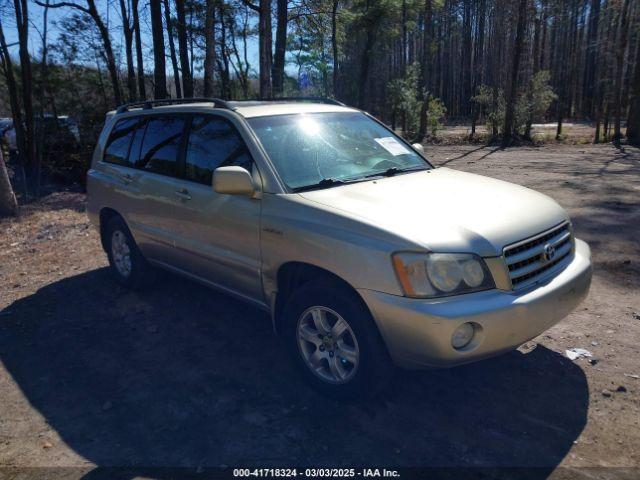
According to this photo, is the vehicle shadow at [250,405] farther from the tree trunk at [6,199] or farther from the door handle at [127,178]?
the tree trunk at [6,199]

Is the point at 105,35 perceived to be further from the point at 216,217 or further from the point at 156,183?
the point at 216,217

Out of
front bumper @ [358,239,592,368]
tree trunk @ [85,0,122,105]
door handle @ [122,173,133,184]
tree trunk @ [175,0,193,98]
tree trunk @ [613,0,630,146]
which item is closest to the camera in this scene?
front bumper @ [358,239,592,368]

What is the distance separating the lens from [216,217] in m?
3.98

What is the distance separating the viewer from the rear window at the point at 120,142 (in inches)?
210

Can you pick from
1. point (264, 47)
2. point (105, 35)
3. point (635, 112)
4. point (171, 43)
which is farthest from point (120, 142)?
point (635, 112)

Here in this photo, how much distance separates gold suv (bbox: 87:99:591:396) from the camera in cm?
289

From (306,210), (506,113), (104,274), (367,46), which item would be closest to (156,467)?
(306,210)

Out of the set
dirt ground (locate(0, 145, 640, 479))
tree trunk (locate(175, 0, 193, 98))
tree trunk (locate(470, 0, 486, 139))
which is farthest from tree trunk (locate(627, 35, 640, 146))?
tree trunk (locate(470, 0, 486, 139))

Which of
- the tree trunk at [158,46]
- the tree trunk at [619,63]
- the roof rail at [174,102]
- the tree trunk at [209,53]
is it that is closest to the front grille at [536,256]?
the roof rail at [174,102]

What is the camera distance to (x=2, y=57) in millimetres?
12422

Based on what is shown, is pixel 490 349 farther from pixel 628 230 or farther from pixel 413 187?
pixel 628 230

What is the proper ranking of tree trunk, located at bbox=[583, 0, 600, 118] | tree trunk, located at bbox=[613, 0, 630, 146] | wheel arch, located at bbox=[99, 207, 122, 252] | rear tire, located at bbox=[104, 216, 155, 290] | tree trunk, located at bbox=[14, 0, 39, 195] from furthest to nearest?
1. tree trunk, located at bbox=[583, 0, 600, 118]
2. tree trunk, located at bbox=[613, 0, 630, 146]
3. tree trunk, located at bbox=[14, 0, 39, 195]
4. wheel arch, located at bbox=[99, 207, 122, 252]
5. rear tire, located at bbox=[104, 216, 155, 290]

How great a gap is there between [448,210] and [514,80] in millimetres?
18774

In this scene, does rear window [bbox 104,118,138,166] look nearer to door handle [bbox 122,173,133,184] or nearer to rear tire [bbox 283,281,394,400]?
door handle [bbox 122,173,133,184]
